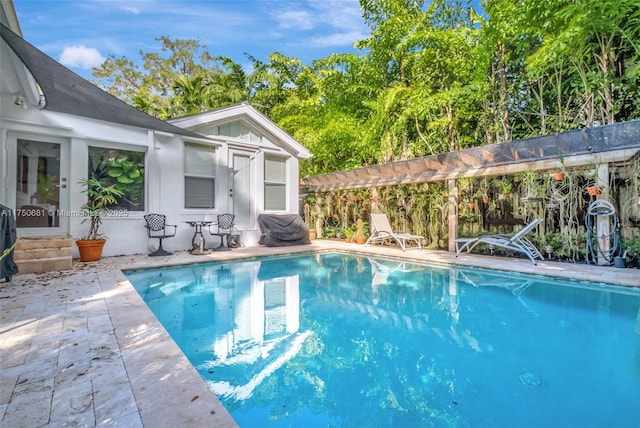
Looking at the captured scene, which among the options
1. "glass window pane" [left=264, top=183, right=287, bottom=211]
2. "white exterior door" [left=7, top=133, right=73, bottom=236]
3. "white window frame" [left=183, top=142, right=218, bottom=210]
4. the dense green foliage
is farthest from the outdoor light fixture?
the dense green foliage

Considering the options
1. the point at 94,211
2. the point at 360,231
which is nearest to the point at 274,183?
the point at 360,231

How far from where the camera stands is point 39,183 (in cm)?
637

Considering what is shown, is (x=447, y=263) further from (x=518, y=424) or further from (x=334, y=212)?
(x=334, y=212)

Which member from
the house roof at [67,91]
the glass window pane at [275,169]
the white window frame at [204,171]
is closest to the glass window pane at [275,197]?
the glass window pane at [275,169]

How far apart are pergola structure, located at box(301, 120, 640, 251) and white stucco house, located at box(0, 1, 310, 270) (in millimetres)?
3737

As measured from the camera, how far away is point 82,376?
1.96 metres

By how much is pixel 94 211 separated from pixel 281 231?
15.5 feet

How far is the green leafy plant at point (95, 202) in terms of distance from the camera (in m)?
6.50

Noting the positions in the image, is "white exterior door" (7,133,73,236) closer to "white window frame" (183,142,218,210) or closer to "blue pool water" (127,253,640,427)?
"white window frame" (183,142,218,210)

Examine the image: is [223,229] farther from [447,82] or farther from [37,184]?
[447,82]

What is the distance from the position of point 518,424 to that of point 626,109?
852 cm

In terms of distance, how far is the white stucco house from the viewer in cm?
486

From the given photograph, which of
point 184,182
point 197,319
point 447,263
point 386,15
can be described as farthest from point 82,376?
point 386,15

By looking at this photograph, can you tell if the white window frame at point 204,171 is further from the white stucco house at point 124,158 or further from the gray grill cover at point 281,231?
the gray grill cover at point 281,231
